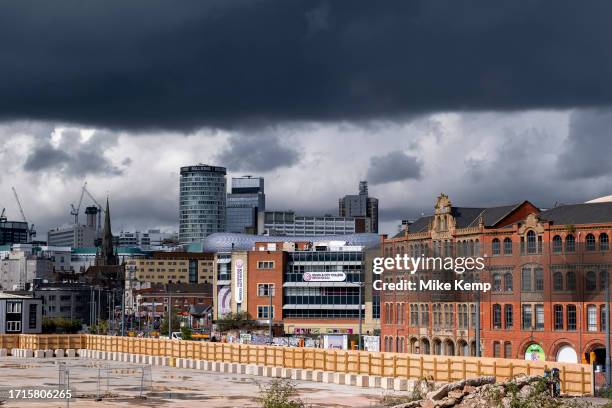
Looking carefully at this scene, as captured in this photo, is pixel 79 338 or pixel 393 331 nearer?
pixel 79 338

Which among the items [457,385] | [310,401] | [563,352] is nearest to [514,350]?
[563,352]

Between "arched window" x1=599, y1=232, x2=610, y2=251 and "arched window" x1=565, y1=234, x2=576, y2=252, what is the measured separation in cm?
337

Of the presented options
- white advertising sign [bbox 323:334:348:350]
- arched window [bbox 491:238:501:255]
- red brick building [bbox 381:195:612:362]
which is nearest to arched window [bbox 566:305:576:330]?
red brick building [bbox 381:195:612:362]

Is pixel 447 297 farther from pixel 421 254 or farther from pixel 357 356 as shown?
pixel 357 356

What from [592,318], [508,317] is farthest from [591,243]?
[508,317]

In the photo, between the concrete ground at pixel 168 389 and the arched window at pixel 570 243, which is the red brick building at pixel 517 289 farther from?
the concrete ground at pixel 168 389

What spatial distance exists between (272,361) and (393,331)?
232 ft

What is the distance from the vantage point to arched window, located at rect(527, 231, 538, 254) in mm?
145038

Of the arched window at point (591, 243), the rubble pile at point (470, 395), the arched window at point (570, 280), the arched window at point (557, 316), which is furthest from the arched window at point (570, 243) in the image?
the rubble pile at point (470, 395)

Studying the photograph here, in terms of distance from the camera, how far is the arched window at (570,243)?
462ft

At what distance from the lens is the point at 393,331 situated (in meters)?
167

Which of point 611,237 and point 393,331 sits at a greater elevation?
point 611,237

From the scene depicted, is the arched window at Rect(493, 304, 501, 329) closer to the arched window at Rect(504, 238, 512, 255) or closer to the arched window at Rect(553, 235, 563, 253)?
the arched window at Rect(504, 238, 512, 255)

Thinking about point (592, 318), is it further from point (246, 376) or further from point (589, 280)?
point (246, 376)
